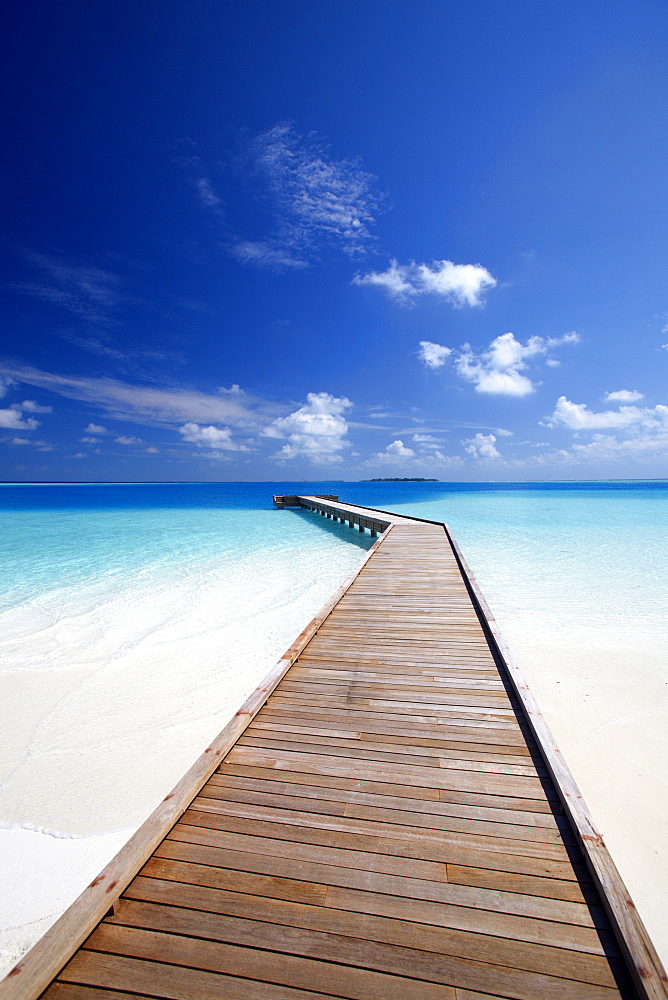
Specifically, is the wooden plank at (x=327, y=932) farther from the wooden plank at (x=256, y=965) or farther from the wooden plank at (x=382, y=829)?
the wooden plank at (x=382, y=829)

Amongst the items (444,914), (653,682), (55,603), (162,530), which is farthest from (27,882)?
(162,530)

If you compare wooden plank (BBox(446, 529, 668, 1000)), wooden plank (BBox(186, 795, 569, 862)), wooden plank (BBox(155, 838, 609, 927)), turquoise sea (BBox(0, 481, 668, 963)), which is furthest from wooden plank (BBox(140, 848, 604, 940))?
turquoise sea (BBox(0, 481, 668, 963))

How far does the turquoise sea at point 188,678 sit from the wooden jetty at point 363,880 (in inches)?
48.5

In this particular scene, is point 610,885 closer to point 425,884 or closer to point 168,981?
point 425,884

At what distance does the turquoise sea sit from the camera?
3.26 m

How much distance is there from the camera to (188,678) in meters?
5.78

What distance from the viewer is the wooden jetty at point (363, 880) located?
5.26 feet

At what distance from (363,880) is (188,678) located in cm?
437

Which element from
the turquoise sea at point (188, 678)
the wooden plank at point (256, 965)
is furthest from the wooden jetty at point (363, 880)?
the turquoise sea at point (188, 678)

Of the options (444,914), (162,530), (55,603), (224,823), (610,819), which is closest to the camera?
(444,914)

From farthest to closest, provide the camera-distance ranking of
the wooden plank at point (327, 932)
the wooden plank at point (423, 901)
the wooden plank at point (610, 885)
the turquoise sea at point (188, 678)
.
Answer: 1. the turquoise sea at point (188, 678)
2. the wooden plank at point (423, 901)
3. the wooden plank at point (327, 932)
4. the wooden plank at point (610, 885)

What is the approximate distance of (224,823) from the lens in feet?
7.59

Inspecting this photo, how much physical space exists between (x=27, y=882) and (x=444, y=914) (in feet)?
9.45

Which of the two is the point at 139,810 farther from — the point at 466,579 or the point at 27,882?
the point at 466,579
